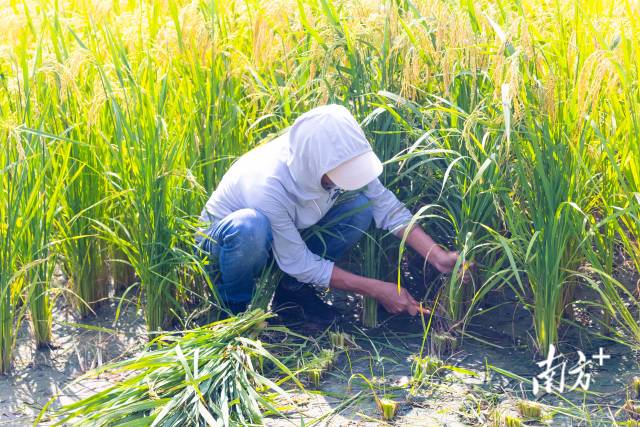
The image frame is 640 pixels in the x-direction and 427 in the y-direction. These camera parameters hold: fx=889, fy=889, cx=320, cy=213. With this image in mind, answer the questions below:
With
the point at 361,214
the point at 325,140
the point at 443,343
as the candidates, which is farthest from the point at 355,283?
the point at 325,140

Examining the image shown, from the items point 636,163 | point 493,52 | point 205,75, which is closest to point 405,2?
point 493,52

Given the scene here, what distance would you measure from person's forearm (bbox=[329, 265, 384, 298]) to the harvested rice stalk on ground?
47 cm

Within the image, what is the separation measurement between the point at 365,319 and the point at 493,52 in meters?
1.03

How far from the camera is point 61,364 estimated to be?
2.93 meters

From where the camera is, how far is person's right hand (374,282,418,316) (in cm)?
298

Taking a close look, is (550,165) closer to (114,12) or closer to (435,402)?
(435,402)

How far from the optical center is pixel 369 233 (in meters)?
3.15

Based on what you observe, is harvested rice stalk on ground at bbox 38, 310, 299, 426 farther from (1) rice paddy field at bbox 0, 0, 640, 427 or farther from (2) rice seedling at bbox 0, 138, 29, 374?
(2) rice seedling at bbox 0, 138, 29, 374

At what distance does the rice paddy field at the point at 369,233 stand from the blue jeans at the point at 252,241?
74mm

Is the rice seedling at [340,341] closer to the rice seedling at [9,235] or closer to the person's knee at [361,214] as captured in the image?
the person's knee at [361,214]

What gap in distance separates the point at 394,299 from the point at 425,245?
21cm

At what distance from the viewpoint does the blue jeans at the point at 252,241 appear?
296 centimetres

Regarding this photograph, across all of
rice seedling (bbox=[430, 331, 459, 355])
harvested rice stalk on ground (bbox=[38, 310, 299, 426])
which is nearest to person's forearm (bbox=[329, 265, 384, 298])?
rice seedling (bbox=[430, 331, 459, 355])

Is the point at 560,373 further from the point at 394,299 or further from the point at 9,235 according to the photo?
the point at 9,235
